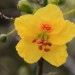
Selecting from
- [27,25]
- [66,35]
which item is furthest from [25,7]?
[66,35]

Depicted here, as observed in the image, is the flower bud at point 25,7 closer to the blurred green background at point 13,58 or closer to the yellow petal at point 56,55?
the yellow petal at point 56,55

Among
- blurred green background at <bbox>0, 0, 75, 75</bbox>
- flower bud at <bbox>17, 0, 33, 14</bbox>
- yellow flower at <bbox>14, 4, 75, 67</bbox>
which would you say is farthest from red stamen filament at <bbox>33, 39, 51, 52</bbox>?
blurred green background at <bbox>0, 0, 75, 75</bbox>

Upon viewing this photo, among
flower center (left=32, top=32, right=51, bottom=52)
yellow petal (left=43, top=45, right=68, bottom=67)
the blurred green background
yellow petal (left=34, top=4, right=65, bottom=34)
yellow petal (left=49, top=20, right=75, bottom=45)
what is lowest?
the blurred green background

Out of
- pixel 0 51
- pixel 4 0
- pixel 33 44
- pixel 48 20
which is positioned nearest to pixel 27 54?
pixel 33 44

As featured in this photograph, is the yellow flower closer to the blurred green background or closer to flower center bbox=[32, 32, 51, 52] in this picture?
flower center bbox=[32, 32, 51, 52]

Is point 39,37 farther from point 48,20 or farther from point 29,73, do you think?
point 29,73

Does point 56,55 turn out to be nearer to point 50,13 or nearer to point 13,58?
point 50,13
